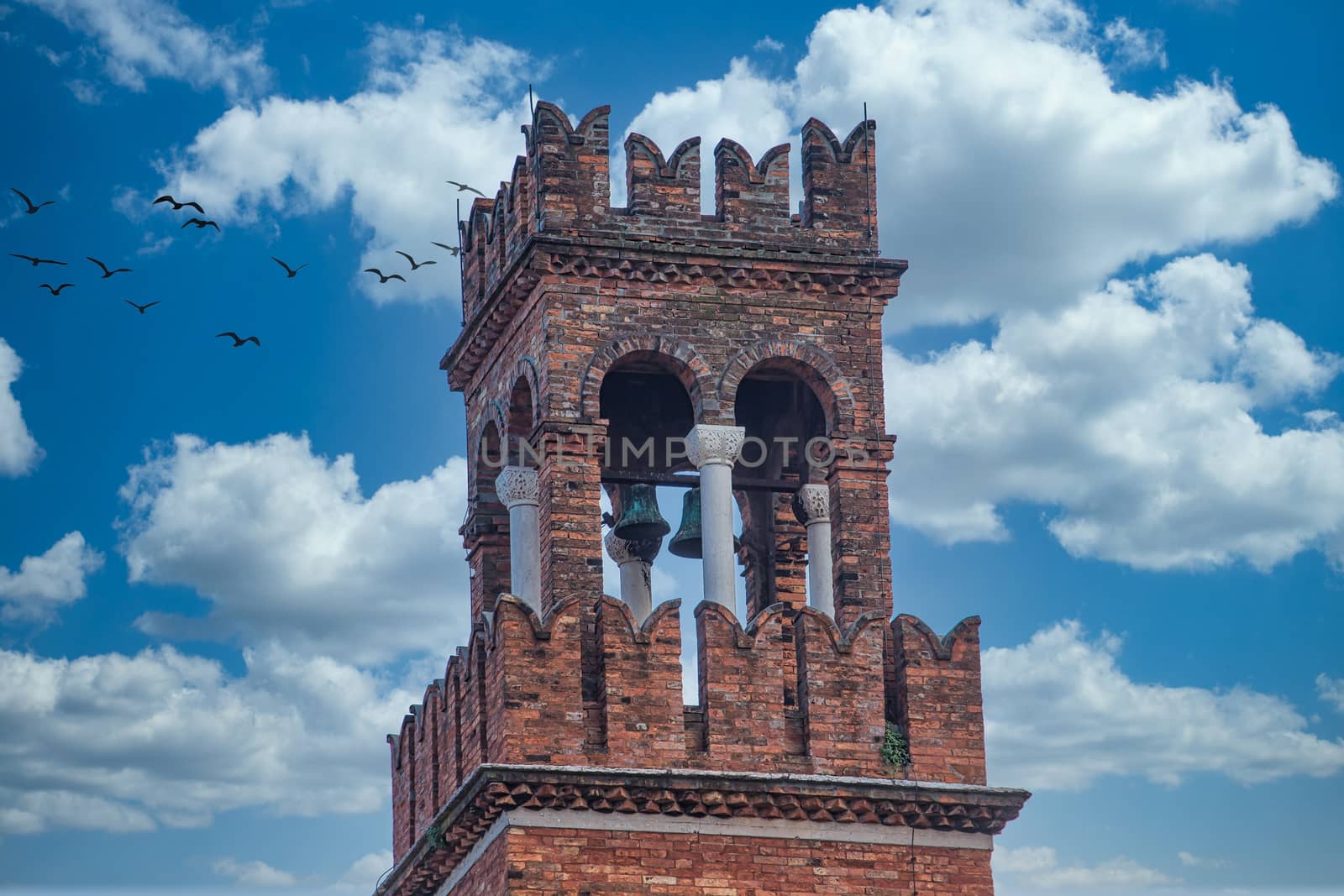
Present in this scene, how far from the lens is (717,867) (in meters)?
30.2

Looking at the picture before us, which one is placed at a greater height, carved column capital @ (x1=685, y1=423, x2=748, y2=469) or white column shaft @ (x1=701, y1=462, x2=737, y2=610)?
carved column capital @ (x1=685, y1=423, x2=748, y2=469)

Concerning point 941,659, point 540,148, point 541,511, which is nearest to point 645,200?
point 540,148

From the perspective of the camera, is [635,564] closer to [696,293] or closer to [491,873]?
[696,293]

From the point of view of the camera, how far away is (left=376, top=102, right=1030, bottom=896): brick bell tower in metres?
30.2

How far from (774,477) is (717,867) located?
5671 mm

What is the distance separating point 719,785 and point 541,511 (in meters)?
3.57

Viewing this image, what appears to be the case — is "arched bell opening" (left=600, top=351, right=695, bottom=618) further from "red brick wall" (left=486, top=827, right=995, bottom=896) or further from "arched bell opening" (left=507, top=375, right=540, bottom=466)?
"red brick wall" (left=486, top=827, right=995, bottom=896)

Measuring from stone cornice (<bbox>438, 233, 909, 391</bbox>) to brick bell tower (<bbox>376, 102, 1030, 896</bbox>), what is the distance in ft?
0.09

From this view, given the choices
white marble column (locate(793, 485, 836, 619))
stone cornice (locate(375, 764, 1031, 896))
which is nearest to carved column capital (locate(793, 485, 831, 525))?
white marble column (locate(793, 485, 836, 619))

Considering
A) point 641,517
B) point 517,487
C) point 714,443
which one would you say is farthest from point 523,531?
point 641,517

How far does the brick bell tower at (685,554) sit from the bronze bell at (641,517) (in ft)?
0.10

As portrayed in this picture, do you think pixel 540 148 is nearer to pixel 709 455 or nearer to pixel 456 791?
pixel 709 455

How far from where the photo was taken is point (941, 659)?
31344mm

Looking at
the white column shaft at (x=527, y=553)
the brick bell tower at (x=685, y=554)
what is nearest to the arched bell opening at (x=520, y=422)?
the brick bell tower at (x=685, y=554)
